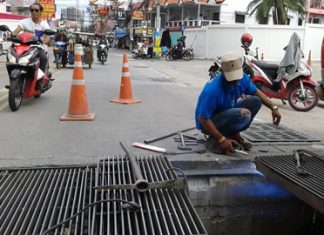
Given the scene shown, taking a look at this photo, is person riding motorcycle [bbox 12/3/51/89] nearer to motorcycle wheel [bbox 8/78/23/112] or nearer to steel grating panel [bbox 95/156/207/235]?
motorcycle wheel [bbox 8/78/23/112]

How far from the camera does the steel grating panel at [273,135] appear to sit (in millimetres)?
5336

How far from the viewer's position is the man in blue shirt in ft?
13.7

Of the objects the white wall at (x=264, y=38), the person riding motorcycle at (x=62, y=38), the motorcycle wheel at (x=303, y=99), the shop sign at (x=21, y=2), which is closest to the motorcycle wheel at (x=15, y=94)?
the motorcycle wheel at (x=303, y=99)

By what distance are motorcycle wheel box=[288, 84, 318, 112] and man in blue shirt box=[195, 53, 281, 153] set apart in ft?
13.4

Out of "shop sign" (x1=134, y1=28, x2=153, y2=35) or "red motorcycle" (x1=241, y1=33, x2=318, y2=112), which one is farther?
"shop sign" (x1=134, y1=28, x2=153, y2=35)

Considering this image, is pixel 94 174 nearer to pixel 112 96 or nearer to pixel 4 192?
pixel 4 192

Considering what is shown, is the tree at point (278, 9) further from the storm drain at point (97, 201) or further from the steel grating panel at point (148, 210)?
the steel grating panel at point (148, 210)

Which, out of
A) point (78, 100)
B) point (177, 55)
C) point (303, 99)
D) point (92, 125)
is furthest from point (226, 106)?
point (177, 55)

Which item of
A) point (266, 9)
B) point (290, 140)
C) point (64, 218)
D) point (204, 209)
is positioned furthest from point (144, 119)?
point (266, 9)

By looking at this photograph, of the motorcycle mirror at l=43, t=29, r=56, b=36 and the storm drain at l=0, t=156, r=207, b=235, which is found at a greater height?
the motorcycle mirror at l=43, t=29, r=56, b=36

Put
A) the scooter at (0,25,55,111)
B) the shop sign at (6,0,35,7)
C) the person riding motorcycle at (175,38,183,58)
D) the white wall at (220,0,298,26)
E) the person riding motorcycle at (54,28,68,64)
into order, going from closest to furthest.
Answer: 1. the scooter at (0,25,55,111)
2. the person riding motorcycle at (54,28,68,64)
3. the person riding motorcycle at (175,38,183,58)
4. the white wall at (220,0,298,26)
5. the shop sign at (6,0,35,7)

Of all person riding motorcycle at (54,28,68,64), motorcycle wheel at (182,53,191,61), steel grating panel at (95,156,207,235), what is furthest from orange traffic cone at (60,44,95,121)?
motorcycle wheel at (182,53,191,61)

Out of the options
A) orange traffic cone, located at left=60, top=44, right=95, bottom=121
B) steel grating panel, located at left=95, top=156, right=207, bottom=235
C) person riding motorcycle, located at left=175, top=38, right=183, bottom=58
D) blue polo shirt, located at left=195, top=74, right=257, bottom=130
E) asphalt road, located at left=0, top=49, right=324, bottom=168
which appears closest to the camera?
steel grating panel, located at left=95, top=156, right=207, bottom=235

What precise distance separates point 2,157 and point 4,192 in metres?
1.14
